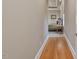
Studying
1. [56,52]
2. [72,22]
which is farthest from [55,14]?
[72,22]

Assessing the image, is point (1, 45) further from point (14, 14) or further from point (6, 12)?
point (14, 14)

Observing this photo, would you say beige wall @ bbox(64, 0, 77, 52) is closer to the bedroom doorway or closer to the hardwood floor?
the hardwood floor

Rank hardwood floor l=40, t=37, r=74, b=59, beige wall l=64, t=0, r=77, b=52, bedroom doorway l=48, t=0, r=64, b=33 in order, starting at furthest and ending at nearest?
bedroom doorway l=48, t=0, r=64, b=33 < hardwood floor l=40, t=37, r=74, b=59 < beige wall l=64, t=0, r=77, b=52

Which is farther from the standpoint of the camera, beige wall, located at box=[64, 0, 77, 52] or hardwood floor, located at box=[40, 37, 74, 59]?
hardwood floor, located at box=[40, 37, 74, 59]

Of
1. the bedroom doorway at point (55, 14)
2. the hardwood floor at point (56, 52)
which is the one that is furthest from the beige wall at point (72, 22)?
the bedroom doorway at point (55, 14)

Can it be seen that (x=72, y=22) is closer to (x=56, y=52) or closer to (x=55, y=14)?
(x=56, y=52)

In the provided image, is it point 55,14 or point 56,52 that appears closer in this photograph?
point 56,52

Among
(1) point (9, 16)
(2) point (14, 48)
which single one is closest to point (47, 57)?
(2) point (14, 48)

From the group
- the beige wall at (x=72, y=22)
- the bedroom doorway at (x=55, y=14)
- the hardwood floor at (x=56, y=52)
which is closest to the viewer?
the beige wall at (x=72, y=22)

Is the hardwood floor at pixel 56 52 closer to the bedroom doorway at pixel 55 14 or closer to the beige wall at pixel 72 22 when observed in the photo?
the beige wall at pixel 72 22

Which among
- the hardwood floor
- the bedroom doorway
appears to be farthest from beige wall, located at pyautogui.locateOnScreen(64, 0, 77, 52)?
the bedroom doorway

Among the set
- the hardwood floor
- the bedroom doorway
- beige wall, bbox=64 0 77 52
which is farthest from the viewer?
the bedroom doorway

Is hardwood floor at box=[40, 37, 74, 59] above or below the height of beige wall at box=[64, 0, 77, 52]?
below

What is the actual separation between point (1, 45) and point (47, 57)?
3.35 metres
